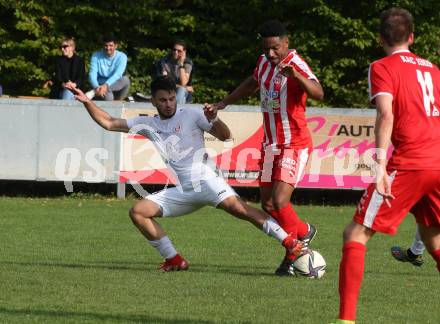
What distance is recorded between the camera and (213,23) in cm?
2323

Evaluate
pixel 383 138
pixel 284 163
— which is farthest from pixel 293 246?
pixel 383 138

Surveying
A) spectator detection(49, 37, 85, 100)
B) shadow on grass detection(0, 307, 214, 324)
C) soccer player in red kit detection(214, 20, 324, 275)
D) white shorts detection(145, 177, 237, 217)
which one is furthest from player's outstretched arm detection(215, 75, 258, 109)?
spectator detection(49, 37, 85, 100)

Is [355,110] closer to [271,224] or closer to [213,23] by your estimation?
[213,23]

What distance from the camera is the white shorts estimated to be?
33.3 feet

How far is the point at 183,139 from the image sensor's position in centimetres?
1030

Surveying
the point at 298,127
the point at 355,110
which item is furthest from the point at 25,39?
the point at 298,127

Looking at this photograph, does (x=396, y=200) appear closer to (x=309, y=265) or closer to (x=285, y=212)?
(x=309, y=265)

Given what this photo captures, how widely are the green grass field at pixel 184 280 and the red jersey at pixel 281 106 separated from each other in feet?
4.10

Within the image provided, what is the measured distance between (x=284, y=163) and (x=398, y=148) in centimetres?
353

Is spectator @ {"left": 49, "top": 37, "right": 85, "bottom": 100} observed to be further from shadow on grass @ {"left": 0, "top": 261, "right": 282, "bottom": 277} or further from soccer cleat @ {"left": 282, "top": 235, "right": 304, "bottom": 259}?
soccer cleat @ {"left": 282, "top": 235, "right": 304, "bottom": 259}

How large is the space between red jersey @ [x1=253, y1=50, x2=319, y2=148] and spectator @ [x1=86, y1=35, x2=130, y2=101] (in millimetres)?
8601

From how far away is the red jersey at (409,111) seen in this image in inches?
268

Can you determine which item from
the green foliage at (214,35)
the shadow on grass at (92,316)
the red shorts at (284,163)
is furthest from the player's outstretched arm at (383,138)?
the green foliage at (214,35)

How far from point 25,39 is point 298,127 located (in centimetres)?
1339
